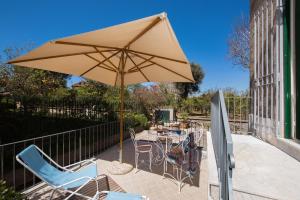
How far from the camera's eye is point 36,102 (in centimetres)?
1002

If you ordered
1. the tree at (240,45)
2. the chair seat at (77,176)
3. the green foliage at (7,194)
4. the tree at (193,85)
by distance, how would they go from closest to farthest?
the green foliage at (7,194) → the chair seat at (77,176) → the tree at (240,45) → the tree at (193,85)

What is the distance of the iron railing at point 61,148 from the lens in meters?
3.84

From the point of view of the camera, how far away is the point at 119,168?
4.98m

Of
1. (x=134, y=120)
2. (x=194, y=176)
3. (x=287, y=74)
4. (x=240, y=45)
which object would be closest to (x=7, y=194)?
(x=194, y=176)

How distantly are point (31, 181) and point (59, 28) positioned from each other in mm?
19885

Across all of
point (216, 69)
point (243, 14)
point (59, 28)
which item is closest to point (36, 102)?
point (59, 28)

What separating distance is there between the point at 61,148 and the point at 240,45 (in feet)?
59.5

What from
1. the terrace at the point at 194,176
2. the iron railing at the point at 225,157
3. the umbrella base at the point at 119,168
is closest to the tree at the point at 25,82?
the terrace at the point at 194,176

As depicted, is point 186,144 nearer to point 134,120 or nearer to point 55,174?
point 55,174

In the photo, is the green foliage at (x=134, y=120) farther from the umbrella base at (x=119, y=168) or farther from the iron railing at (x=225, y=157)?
the iron railing at (x=225, y=157)

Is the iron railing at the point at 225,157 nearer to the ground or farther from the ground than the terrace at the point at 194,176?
farther from the ground

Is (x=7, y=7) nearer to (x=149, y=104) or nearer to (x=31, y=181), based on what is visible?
(x=149, y=104)

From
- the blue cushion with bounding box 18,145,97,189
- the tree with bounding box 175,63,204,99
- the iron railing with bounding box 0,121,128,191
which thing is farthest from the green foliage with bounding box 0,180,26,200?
the tree with bounding box 175,63,204,99

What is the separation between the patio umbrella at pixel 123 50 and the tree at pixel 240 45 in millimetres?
14900
